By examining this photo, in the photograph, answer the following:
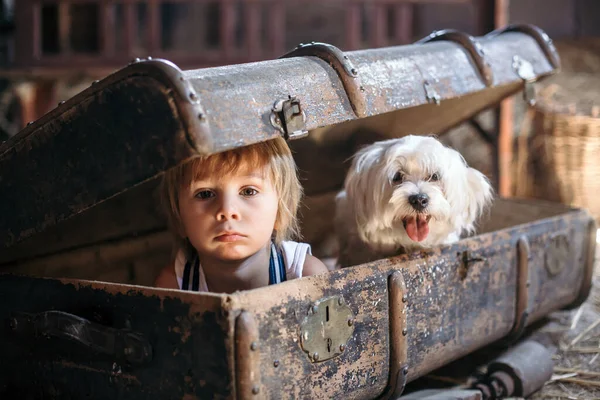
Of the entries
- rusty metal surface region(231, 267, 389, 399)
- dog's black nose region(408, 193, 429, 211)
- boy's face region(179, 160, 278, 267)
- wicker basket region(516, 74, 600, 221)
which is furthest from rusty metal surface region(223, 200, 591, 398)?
wicker basket region(516, 74, 600, 221)

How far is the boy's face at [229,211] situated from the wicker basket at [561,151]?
2.64 metres

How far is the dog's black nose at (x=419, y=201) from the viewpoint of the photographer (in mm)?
1738

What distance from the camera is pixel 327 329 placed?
1514mm

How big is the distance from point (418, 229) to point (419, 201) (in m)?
0.08

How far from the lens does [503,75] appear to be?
225 centimetres

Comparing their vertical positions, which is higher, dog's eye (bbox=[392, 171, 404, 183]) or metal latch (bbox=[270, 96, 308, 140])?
metal latch (bbox=[270, 96, 308, 140])

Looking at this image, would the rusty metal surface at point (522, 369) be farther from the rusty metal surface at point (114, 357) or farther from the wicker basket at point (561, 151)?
the wicker basket at point (561, 151)

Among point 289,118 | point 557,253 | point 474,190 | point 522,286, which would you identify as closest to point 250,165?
point 289,118

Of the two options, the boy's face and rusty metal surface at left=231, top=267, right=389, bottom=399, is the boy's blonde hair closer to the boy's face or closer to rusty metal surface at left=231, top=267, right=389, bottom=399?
the boy's face

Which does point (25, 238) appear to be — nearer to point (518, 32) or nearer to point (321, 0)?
point (518, 32)

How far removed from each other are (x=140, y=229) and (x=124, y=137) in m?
0.97

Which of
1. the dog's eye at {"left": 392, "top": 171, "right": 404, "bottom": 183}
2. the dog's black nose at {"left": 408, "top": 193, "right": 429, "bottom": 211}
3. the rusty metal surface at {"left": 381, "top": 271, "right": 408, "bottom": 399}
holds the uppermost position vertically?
the dog's eye at {"left": 392, "top": 171, "right": 404, "bottom": 183}

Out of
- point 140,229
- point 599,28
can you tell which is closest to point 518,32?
point 140,229

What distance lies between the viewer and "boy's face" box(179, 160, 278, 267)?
1.60 m
